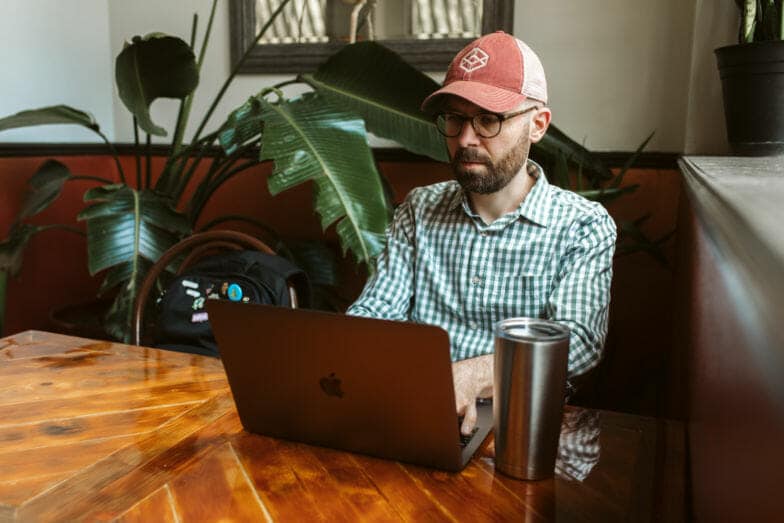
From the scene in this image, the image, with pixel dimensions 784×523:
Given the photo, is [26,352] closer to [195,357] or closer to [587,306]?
[195,357]

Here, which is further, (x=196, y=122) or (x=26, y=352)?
(x=196, y=122)

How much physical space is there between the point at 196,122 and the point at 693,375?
8.16 feet

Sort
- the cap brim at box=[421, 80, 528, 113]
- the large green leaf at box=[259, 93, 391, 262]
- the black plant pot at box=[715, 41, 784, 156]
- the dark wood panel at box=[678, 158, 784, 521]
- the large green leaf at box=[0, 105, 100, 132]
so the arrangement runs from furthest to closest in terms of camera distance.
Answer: the large green leaf at box=[0, 105, 100, 132] < the large green leaf at box=[259, 93, 391, 262] < the black plant pot at box=[715, 41, 784, 156] < the cap brim at box=[421, 80, 528, 113] < the dark wood panel at box=[678, 158, 784, 521]

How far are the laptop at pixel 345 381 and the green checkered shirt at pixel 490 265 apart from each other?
0.55 m

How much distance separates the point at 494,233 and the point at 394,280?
10.2 inches

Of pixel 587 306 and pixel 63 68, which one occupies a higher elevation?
pixel 63 68

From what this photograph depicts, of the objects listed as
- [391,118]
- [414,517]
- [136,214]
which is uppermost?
[391,118]

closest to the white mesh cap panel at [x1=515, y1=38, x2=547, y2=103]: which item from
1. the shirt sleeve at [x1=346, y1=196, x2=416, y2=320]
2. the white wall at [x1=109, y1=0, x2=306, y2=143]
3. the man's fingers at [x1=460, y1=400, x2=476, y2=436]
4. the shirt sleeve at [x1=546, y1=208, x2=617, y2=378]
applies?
the shirt sleeve at [x1=546, y1=208, x2=617, y2=378]

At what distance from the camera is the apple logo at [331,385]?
2.58ft

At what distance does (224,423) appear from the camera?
939 millimetres

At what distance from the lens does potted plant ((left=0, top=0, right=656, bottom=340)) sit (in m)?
1.89

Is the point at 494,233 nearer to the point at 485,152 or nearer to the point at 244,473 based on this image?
the point at 485,152

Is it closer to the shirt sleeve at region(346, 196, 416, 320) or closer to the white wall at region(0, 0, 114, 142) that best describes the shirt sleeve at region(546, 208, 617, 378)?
the shirt sleeve at region(346, 196, 416, 320)

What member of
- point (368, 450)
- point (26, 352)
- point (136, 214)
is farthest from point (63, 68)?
point (368, 450)
